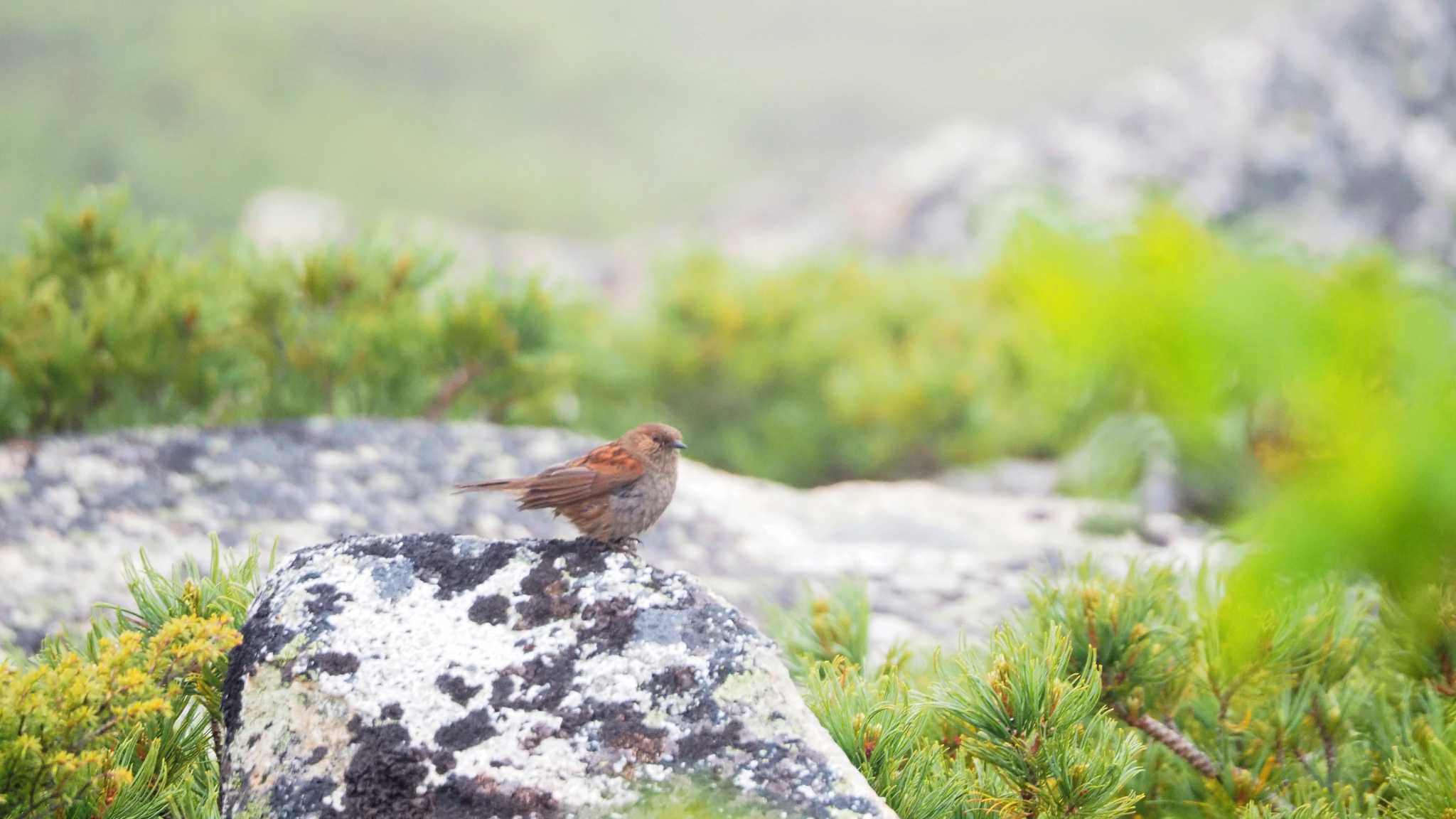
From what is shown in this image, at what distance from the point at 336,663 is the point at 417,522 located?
160 cm

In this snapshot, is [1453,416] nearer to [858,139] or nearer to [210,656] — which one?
[210,656]

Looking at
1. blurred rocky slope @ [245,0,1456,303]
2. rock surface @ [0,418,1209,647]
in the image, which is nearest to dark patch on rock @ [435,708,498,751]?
rock surface @ [0,418,1209,647]

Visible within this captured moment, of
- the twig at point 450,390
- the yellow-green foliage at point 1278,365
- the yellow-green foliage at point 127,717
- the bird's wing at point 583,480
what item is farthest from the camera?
the twig at point 450,390

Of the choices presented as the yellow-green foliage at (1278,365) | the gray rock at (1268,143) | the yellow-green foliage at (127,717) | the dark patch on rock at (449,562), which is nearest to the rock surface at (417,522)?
the yellow-green foliage at (127,717)

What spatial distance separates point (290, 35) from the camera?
1616 centimetres

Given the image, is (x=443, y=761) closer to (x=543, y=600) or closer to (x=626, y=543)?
(x=543, y=600)

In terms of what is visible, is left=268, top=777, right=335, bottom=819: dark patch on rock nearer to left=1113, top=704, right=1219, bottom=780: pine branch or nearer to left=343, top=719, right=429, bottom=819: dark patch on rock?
left=343, top=719, right=429, bottom=819: dark patch on rock

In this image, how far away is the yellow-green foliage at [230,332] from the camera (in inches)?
130

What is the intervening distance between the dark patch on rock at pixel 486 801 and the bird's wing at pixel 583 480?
658mm

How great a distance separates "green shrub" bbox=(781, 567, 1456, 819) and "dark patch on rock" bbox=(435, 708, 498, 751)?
1.75ft

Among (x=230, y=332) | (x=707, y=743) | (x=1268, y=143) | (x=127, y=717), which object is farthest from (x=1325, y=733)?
(x=1268, y=143)

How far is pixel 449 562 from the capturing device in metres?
1.76

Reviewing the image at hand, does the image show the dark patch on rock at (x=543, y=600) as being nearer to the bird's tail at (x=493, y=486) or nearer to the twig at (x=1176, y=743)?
the bird's tail at (x=493, y=486)

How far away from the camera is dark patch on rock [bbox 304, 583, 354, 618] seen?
5.35 ft
